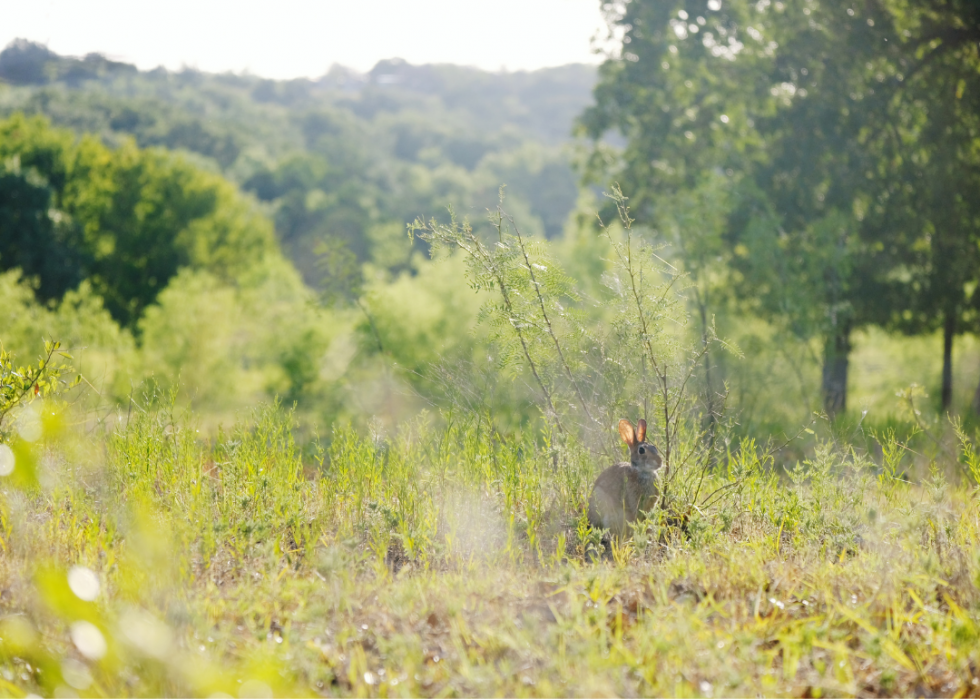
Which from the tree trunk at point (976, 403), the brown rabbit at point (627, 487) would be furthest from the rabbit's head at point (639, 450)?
the tree trunk at point (976, 403)

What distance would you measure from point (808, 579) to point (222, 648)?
2736 mm

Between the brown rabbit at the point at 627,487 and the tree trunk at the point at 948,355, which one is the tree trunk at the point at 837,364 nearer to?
the tree trunk at the point at 948,355

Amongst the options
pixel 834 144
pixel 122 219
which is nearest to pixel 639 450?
pixel 834 144

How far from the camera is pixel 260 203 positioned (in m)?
56.9

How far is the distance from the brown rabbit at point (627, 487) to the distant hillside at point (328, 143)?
5.82 metres

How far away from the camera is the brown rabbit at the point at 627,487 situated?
4.13 meters

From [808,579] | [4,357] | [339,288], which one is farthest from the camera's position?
[339,288]

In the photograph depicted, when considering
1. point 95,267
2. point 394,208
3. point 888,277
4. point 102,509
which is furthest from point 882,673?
point 394,208

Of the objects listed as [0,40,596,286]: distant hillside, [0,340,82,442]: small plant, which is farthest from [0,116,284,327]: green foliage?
[0,340,82,442]: small plant

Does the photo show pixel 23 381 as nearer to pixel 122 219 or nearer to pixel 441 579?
pixel 441 579

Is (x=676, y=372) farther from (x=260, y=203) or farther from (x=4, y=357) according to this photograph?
Result: (x=260, y=203)

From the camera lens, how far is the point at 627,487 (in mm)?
4137

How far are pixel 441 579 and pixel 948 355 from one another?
12.2 m

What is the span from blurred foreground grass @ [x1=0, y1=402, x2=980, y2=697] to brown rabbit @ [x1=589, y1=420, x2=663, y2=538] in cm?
24
